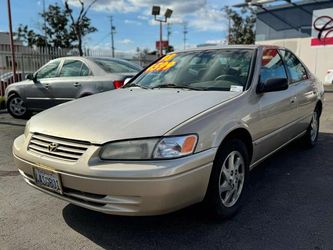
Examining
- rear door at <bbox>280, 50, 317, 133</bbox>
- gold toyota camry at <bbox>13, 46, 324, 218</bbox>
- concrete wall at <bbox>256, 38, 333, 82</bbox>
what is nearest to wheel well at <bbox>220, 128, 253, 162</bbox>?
gold toyota camry at <bbox>13, 46, 324, 218</bbox>

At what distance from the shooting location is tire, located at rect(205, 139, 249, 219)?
2893 millimetres

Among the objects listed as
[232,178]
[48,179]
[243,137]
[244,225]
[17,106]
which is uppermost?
[243,137]

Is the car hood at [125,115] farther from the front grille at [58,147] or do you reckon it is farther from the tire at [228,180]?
the tire at [228,180]

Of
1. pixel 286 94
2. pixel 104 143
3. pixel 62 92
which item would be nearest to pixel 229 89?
pixel 286 94

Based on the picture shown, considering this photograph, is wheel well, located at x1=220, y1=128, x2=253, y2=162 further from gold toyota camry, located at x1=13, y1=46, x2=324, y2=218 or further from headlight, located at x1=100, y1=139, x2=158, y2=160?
headlight, located at x1=100, y1=139, x2=158, y2=160

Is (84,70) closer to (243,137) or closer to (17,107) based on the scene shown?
(17,107)

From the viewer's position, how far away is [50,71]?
816 centimetres

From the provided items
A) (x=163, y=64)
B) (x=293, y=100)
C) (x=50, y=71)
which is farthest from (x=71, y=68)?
(x=293, y=100)

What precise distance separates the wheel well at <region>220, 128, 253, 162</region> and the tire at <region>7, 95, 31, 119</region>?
667cm

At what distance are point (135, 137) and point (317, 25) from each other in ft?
74.8

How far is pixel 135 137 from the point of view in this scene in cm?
258

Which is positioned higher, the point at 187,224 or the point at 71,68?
the point at 71,68

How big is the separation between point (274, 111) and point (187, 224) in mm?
1613

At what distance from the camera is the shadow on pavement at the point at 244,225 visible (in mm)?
2773
